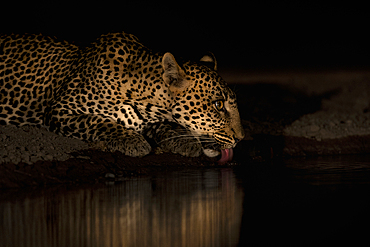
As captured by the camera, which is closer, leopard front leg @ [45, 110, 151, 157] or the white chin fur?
leopard front leg @ [45, 110, 151, 157]

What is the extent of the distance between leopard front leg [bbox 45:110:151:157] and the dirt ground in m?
0.16

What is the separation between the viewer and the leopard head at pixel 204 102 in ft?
33.6

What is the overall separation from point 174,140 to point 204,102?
1009 millimetres

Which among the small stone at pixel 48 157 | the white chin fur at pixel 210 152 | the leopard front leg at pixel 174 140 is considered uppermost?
the leopard front leg at pixel 174 140

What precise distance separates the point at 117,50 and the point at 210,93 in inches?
69.4

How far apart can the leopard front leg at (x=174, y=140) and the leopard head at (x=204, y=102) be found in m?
0.38

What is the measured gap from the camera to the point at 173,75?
10344mm

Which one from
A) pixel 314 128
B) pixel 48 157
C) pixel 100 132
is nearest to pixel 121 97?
pixel 100 132

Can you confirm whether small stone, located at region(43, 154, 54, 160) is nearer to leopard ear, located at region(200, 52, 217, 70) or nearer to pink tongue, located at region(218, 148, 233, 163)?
pink tongue, located at region(218, 148, 233, 163)

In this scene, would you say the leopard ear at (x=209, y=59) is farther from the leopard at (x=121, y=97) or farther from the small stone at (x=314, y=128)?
the small stone at (x=314, y=128)

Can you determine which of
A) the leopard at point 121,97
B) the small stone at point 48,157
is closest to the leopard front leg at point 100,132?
the leopard at point 121,97

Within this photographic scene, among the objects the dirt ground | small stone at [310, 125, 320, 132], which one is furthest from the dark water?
small stone at [310, 125, 320, 132]

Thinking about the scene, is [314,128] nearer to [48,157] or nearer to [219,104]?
[219,104]

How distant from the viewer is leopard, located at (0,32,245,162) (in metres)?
10.3
